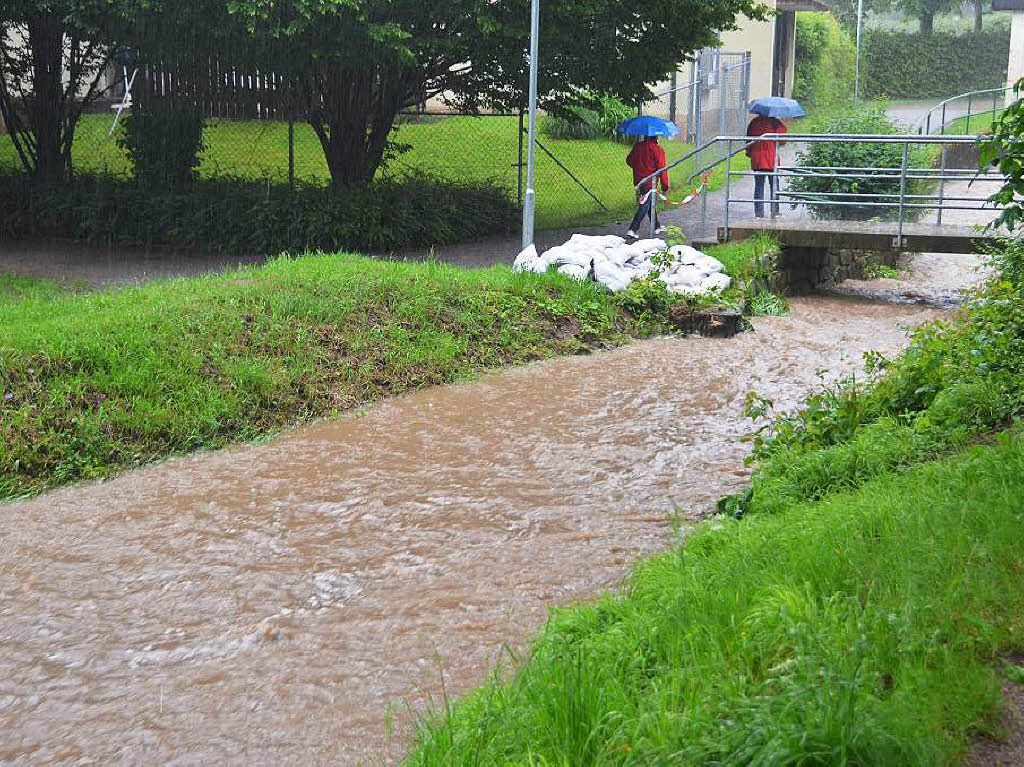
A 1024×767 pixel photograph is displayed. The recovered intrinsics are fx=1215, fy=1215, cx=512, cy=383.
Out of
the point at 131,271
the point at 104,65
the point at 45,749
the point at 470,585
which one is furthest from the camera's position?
the point at 104,65

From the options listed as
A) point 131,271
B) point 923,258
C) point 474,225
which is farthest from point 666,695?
point 923,258

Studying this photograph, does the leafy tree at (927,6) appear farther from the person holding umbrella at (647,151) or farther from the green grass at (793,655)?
the green grass at (793,655)

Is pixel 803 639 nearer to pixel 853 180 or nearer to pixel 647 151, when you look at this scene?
pixel 647 151

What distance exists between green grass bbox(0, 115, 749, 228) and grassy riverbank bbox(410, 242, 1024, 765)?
14.2 metres

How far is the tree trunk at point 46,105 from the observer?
19.8 metres

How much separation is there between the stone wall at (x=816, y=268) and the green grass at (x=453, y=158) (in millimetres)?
4107

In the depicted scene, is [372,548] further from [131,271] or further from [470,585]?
[131,271]

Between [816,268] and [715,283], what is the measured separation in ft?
12.2

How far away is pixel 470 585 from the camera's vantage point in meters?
6.68

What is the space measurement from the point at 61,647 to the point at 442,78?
13.8 metres

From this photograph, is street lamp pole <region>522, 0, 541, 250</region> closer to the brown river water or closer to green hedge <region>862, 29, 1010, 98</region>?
the brown river water

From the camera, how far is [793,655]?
13.7 ft

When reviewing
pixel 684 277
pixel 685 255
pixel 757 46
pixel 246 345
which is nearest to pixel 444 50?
pixel 685 255

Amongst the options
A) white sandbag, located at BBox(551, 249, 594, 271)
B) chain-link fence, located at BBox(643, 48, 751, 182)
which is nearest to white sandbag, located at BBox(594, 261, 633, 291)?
white sandbag, located at BBox(551, 249, 594, 271)
